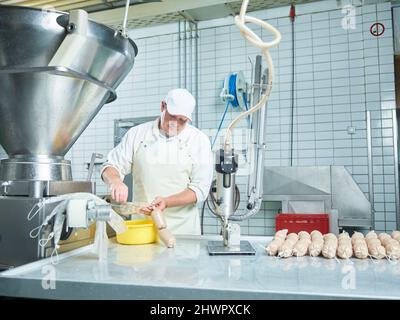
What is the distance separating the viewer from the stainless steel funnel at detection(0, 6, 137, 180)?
39.7 inches

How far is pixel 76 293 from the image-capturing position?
791 mm

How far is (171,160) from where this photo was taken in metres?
1.90

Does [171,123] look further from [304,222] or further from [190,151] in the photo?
[304,222]

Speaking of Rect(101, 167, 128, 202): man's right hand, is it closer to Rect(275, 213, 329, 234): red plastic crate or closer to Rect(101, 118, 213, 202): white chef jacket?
Rect(101, 118, 213, 202): white chef jacket

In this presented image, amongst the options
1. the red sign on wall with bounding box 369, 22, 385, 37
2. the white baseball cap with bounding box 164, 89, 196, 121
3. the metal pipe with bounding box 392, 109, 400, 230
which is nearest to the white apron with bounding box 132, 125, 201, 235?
the white baseball cap with bounding box 164, 89, 196, 121

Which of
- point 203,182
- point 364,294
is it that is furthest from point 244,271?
point 203,182

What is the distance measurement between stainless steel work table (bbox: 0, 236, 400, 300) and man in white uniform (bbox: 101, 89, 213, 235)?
795mm

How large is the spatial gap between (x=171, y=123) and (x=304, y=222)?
144cm

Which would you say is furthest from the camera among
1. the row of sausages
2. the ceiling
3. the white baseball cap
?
the ceiling

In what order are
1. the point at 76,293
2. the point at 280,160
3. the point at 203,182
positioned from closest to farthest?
1. the point at 76,293
2. the point at 203,182
3. the point at 280,160

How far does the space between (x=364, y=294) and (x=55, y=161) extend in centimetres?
99

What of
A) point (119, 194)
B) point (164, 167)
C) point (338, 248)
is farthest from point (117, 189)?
point (338, 248)

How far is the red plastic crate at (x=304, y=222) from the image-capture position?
2602mm

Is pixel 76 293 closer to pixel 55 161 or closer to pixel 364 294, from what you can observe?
pixel 55 161
